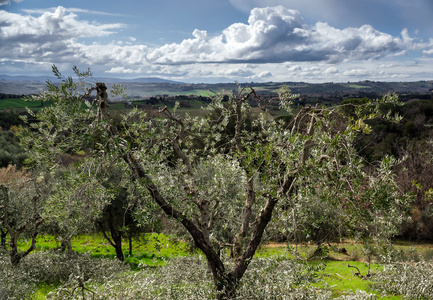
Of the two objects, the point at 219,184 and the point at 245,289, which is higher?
the point at 219,184

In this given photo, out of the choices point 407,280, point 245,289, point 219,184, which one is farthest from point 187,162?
point 407,280

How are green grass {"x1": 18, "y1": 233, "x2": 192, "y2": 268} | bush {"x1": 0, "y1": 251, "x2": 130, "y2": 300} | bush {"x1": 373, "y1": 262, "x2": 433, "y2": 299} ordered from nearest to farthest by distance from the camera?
bush {"x1": 373, "y1": 262, "x2": 433, "y2": 299}
bush {"x1": 0, "y1": 251, "x2": 130, "y2": 300}
green grass {"x1": 18, "y1": 233, "x2": 192, "y2": 268}

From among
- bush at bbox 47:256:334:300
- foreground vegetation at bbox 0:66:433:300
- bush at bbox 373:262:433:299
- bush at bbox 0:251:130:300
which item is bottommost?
bush at bbox 0:251:130:300

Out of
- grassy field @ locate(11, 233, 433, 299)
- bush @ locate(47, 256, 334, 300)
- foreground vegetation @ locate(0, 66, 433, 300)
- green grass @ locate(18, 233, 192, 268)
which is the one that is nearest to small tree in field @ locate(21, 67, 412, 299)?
foreground vegetation @ locate(0, 66, 433, 300)

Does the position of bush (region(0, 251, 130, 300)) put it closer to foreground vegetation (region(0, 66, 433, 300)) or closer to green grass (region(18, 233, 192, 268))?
foreground vegetation (region(0, 66, 433, 300))

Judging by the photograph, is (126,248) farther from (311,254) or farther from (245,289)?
(245,289)

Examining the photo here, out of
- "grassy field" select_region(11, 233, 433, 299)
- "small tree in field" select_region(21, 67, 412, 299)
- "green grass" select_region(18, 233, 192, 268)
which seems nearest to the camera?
"small tree in field" select_region(21, 67, 412, 299)

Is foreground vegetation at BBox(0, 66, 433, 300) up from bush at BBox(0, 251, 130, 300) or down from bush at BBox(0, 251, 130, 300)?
up

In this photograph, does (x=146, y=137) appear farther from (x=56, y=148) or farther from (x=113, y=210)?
(x=113, y=210)

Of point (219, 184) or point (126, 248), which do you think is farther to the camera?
point (126, 248)

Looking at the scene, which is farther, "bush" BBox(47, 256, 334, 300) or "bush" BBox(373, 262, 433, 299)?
"bush" BBox(373, 262, 433, 299)

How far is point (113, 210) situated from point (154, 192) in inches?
442

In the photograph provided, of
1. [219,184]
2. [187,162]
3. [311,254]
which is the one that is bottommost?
[311,254]

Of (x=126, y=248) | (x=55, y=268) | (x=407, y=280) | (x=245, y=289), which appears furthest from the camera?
(x=126, y=248)
